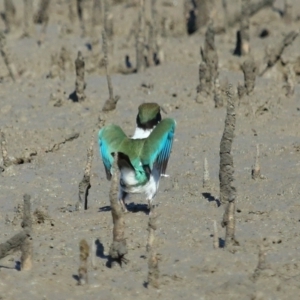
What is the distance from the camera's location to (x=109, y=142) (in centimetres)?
1004

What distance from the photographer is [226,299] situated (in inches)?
315

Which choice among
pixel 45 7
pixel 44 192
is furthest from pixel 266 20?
pixel 44 192

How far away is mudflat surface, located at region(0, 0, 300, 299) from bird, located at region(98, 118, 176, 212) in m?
0.28

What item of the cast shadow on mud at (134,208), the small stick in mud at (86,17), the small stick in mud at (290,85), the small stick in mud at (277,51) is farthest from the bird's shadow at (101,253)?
the small stick in mud at (86,17)

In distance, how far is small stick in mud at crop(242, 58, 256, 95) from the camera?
14.7m

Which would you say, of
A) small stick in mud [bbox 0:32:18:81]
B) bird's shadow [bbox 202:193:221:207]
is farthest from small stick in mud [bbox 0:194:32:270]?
small stick in mud [bbox 0:32:18:81]

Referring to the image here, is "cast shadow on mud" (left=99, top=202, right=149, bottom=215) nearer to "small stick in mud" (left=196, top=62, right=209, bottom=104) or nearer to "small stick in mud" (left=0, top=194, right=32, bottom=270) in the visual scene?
"small stick in mud" (left=0, top=194, right=32, bottom=270)

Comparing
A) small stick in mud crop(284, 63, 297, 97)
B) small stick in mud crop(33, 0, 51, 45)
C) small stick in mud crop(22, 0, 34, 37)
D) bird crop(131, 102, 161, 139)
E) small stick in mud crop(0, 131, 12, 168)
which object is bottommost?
small stick in mud crop(0, 131, 12, 168)

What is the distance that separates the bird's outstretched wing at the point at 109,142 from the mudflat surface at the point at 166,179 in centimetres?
49

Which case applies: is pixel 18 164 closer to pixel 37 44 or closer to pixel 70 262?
pixel 70 262

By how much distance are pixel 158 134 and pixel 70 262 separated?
168 centimetres

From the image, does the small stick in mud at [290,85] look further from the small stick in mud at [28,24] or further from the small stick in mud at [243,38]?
the small stick in mud at [28,24]

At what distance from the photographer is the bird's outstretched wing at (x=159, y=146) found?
9.94m

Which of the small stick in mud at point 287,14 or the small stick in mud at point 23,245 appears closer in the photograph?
the small stick in mud at point 23,245
